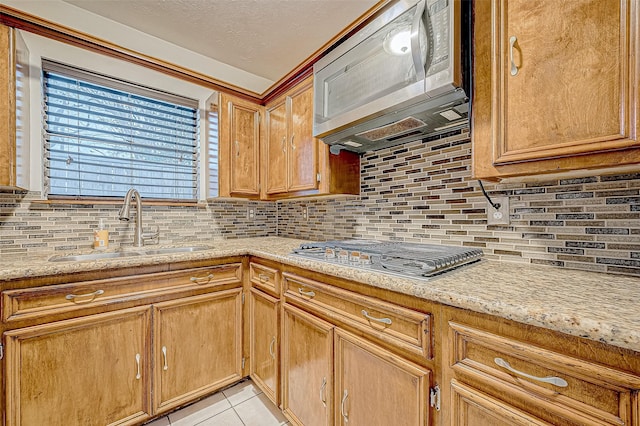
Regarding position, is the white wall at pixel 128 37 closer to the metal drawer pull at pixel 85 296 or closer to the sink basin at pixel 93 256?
the sink basin at pixel 93 256

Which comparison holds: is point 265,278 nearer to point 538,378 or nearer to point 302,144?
point 302,144

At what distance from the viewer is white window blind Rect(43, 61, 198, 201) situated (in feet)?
5.79

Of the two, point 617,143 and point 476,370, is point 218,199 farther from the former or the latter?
point 617,143

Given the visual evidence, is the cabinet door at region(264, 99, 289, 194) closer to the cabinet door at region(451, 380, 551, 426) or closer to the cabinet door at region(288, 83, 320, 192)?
the cabinet door at region(288, 83, 320, 192)

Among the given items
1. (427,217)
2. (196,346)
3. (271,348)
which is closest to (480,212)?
(427,217)

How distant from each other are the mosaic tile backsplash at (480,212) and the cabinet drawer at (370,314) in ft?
2.20

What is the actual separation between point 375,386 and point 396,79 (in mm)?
1255

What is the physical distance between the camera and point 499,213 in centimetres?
126

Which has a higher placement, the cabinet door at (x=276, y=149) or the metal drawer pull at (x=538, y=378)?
the cabinet door at (x=276, y=149)

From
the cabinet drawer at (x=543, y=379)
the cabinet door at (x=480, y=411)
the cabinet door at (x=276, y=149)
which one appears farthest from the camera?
the cabinet door at (x=276, y=149)

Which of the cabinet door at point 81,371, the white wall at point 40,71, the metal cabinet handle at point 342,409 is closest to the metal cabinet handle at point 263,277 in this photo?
the cabinet door at point 81,371

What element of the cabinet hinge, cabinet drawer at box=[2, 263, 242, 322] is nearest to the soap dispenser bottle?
cabinet drawer at box=[2, 263, 242, 322]

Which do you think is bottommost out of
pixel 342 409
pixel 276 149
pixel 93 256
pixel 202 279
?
pixel 342 409

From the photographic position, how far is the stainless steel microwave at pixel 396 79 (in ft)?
3.45
